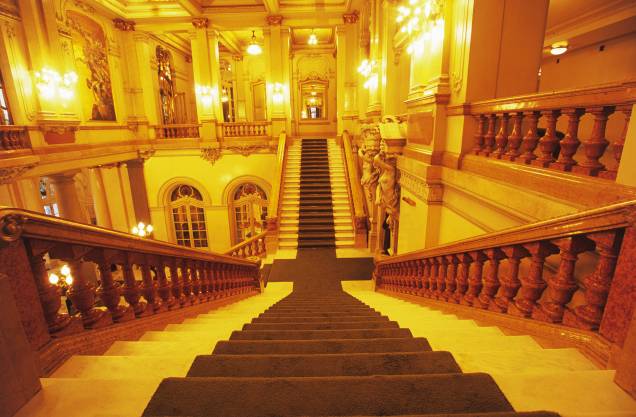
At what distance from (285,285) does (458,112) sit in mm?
5162

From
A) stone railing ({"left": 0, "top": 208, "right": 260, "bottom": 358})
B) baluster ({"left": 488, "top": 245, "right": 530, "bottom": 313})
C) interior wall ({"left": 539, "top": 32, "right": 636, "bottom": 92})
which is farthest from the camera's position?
interior wall ({"left": 539, "top": 32, "right": 636, "bottom": 92})

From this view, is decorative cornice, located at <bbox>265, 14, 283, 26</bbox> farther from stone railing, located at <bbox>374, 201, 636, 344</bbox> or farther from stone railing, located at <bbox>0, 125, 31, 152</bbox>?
stone railing, located at <bbox>374, 201, 636, 344</bbox>

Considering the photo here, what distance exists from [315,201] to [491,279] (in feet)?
26.6

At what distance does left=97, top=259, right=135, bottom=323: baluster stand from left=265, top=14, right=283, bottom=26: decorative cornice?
492 inches

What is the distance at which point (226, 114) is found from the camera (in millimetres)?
19422

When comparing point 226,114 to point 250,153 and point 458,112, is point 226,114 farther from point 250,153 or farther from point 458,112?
point 458,112

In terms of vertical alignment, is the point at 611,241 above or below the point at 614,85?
below

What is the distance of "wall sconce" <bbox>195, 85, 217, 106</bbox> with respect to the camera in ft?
40.4

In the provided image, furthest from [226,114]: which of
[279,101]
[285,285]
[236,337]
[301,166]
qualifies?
[236,337]

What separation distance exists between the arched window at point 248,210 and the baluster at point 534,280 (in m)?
11.7

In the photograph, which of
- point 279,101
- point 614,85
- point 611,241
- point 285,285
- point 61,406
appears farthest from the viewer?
point 279,101

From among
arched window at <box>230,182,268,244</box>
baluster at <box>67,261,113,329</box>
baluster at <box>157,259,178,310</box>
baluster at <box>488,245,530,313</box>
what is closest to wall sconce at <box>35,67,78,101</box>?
arched window at <box>230,182,268,244</box>

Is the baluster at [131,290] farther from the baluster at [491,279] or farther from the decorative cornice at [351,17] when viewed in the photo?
the decorative cornice at [351,17]

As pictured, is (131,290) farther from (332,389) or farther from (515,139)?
(515,139)
